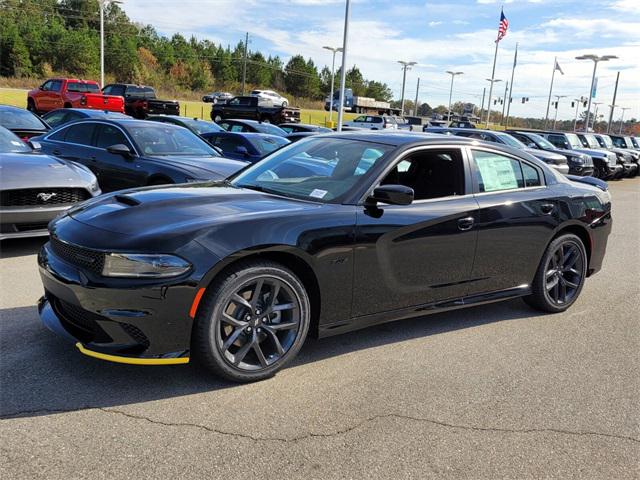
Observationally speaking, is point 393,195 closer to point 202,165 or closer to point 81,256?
point 81,256

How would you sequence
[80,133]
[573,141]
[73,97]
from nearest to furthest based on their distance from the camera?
1. [80,133]
2. [573,141]
3. [73,97]

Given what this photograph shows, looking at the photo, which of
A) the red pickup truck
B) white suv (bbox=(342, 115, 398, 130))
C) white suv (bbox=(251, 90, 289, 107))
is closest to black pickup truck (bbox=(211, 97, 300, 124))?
white suv (bbox=(342, 115, 398, 130))

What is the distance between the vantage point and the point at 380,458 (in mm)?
2789

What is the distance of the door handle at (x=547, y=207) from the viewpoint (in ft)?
16.3

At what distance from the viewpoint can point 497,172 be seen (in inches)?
190

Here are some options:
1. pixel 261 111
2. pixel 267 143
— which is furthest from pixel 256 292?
pixel 261 111

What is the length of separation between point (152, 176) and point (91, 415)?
17.1 ft

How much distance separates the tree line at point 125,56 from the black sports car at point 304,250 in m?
79.6

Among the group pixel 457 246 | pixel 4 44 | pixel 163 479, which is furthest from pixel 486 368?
pixel 4 44

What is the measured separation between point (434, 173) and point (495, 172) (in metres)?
0.59

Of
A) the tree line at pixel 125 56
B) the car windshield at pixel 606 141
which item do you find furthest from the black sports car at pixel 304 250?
the tree line at pixel 125 56

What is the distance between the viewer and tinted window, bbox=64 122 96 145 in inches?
355

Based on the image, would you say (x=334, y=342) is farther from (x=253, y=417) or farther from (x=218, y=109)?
(x=218, y=109)

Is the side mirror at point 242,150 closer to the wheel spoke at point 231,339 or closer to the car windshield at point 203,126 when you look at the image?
the car windshield at point 203,126
